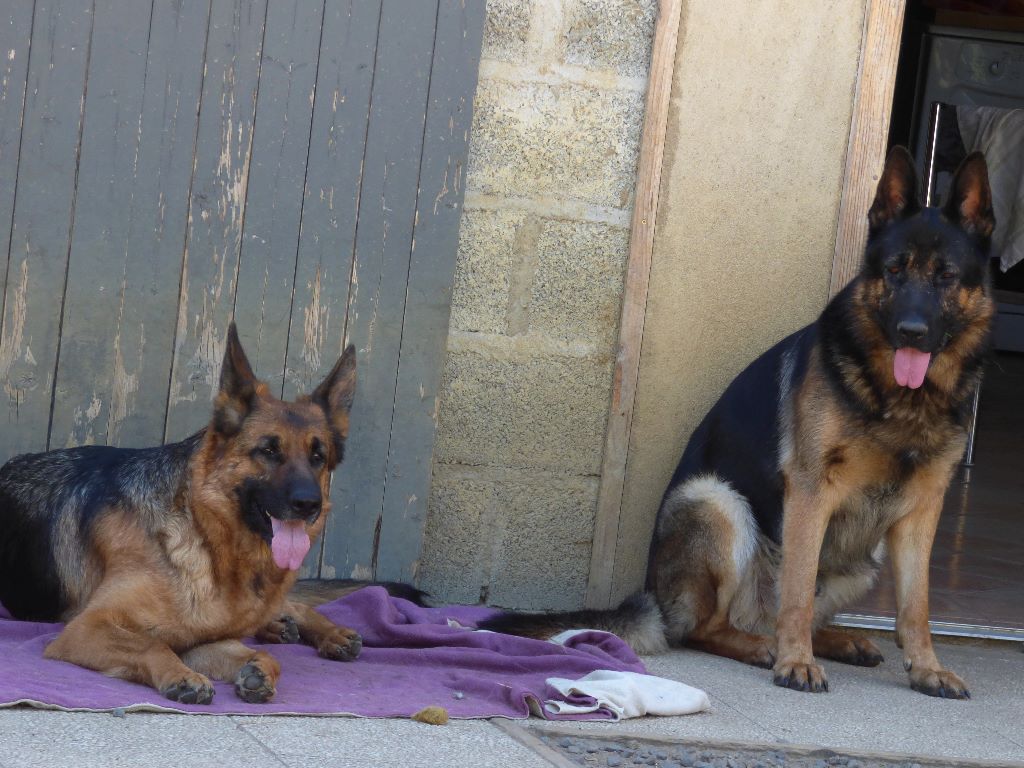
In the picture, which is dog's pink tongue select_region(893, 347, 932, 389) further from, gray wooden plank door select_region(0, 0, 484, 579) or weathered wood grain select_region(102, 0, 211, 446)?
weathered wood grain select_region(102, 0, 211, 446)

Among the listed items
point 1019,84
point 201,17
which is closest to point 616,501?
point 201,17

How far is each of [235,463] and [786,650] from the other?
83.7 inches

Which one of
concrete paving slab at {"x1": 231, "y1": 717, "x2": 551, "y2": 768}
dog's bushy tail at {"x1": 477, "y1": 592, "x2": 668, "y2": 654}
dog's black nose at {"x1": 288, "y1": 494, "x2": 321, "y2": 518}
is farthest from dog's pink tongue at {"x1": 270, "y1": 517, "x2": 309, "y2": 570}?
dog's bushy tail at {"x1": 477, "y1": 592, "x2": 668, "y2": 654}

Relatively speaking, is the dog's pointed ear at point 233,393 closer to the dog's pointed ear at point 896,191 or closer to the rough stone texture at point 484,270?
the rough stone texture at point 484,270

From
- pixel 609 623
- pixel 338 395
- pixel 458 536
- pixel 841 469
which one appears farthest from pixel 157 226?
pixel 841 469

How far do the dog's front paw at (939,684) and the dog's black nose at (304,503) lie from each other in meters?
2.40

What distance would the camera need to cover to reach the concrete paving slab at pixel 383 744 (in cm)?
346

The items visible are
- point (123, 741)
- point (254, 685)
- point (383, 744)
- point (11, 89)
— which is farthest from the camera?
point (11, 89)

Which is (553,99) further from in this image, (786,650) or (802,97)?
(786,650)

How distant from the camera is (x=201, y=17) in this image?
516cm

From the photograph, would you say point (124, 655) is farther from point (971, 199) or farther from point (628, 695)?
point (971, 199)

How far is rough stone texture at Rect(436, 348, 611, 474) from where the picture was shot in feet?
18.4

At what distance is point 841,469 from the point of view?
4.89 meters

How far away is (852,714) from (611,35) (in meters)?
2.90
